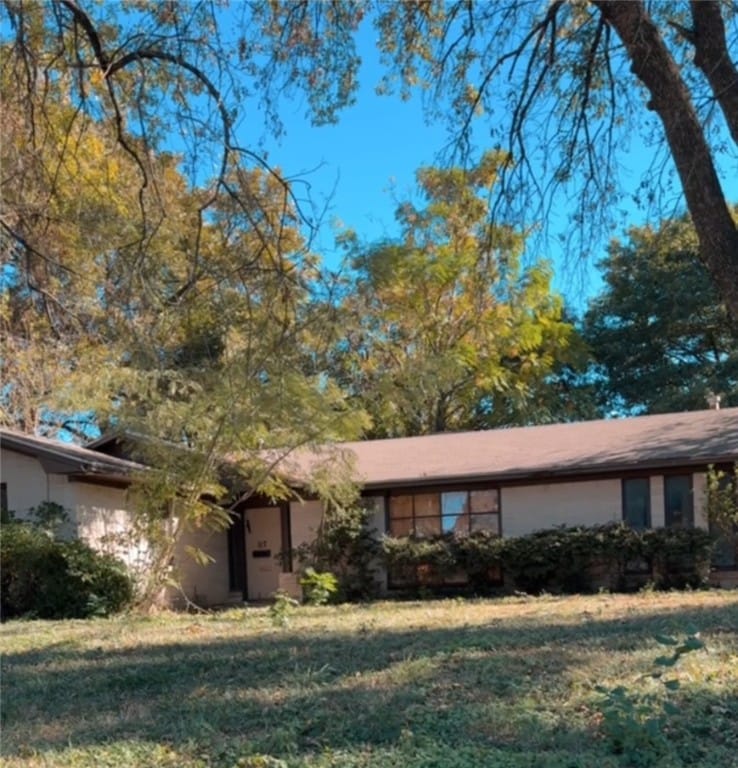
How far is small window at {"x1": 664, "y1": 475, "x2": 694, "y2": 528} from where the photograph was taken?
48.9ft

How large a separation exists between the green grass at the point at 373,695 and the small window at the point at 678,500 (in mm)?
5763

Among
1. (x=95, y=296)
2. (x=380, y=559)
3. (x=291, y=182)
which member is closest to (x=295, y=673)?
(x=291, y=182)

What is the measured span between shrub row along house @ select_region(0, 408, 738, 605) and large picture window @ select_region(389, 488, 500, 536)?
0.02 m

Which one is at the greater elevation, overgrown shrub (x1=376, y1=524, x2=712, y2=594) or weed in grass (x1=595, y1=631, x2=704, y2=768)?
weed in grass (x1=595, y1=631, x2=704, y2=768)

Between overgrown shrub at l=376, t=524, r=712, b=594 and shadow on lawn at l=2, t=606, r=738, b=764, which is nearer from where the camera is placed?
shadow on lawn at l=2, t=606, r=738, b=764

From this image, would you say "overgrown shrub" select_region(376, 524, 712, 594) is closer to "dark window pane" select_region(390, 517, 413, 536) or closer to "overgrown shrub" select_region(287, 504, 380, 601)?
"overgrown shrub" select_region(287, 504, 380, 601)

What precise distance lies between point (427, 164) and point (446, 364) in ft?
18.0

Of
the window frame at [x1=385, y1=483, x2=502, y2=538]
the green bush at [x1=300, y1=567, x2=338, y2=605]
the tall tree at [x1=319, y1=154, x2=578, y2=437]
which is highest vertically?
the tall tree at [x1=319, y1=154, x2=578, y2=437]

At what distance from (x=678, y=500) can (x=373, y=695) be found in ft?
35.6

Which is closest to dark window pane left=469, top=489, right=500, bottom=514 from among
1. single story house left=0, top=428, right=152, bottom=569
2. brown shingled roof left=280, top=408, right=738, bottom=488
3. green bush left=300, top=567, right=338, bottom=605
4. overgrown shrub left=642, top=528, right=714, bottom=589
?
Result: brown shingled roof left=280, top=408, right=738, bottom=488

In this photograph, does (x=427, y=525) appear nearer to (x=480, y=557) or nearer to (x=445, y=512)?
(x=445, y=512)

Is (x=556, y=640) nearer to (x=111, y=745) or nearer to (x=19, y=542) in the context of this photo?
(x=111, y=745)

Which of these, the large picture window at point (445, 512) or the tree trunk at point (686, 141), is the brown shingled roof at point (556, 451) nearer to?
the large picture window at point (445, 512)

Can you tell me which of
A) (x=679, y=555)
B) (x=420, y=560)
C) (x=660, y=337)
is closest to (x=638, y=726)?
(x=679, y=555)
